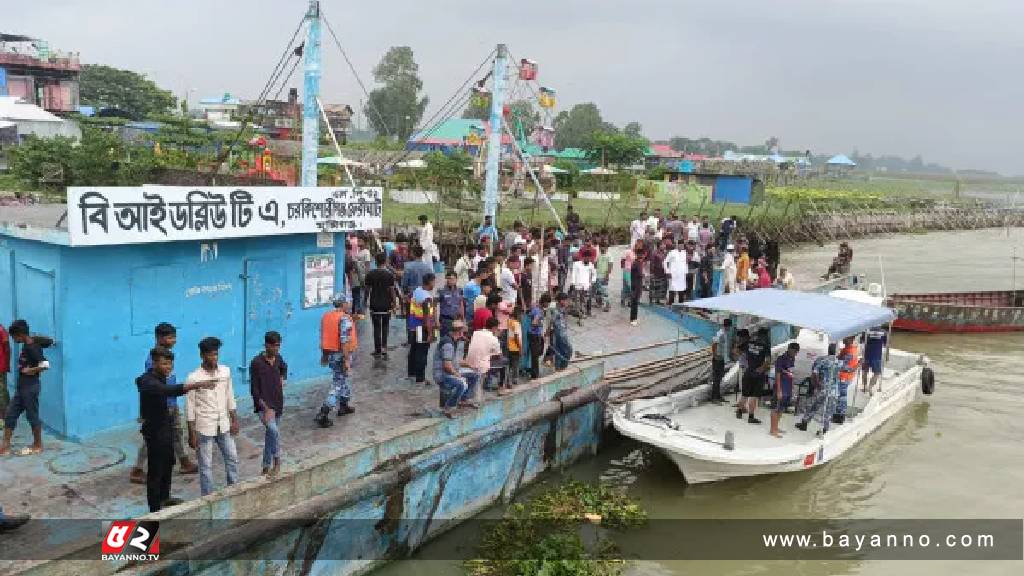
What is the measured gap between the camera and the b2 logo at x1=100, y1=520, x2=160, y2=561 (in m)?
5.72

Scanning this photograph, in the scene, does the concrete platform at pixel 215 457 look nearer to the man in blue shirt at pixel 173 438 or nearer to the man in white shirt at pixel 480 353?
the man in blue shirt at pixel 173 438

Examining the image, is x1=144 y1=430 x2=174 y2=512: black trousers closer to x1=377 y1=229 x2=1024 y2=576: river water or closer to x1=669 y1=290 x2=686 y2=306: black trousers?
x1=377 y1=229 x2=1024 y2=576: river water

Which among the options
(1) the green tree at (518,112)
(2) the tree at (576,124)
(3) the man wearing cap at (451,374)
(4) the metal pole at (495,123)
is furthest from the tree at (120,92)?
(3) the man wearing cap at (451,374)

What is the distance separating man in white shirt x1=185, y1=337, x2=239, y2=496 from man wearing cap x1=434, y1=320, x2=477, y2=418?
2740mm

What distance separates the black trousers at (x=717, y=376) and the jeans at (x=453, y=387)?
14.6 feet

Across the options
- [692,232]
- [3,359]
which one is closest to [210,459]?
[3,359]

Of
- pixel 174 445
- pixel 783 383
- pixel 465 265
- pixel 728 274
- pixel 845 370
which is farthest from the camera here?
pixel 728 274

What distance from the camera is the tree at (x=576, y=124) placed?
91.4 m

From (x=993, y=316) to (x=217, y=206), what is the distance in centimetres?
2190

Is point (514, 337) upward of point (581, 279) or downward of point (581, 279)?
downward

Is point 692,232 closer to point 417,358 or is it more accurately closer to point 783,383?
point 783,383

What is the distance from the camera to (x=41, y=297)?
7.99 m

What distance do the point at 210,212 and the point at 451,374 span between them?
3.27m

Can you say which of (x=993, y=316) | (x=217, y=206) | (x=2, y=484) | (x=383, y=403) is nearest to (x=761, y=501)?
(x=383, y=403)
